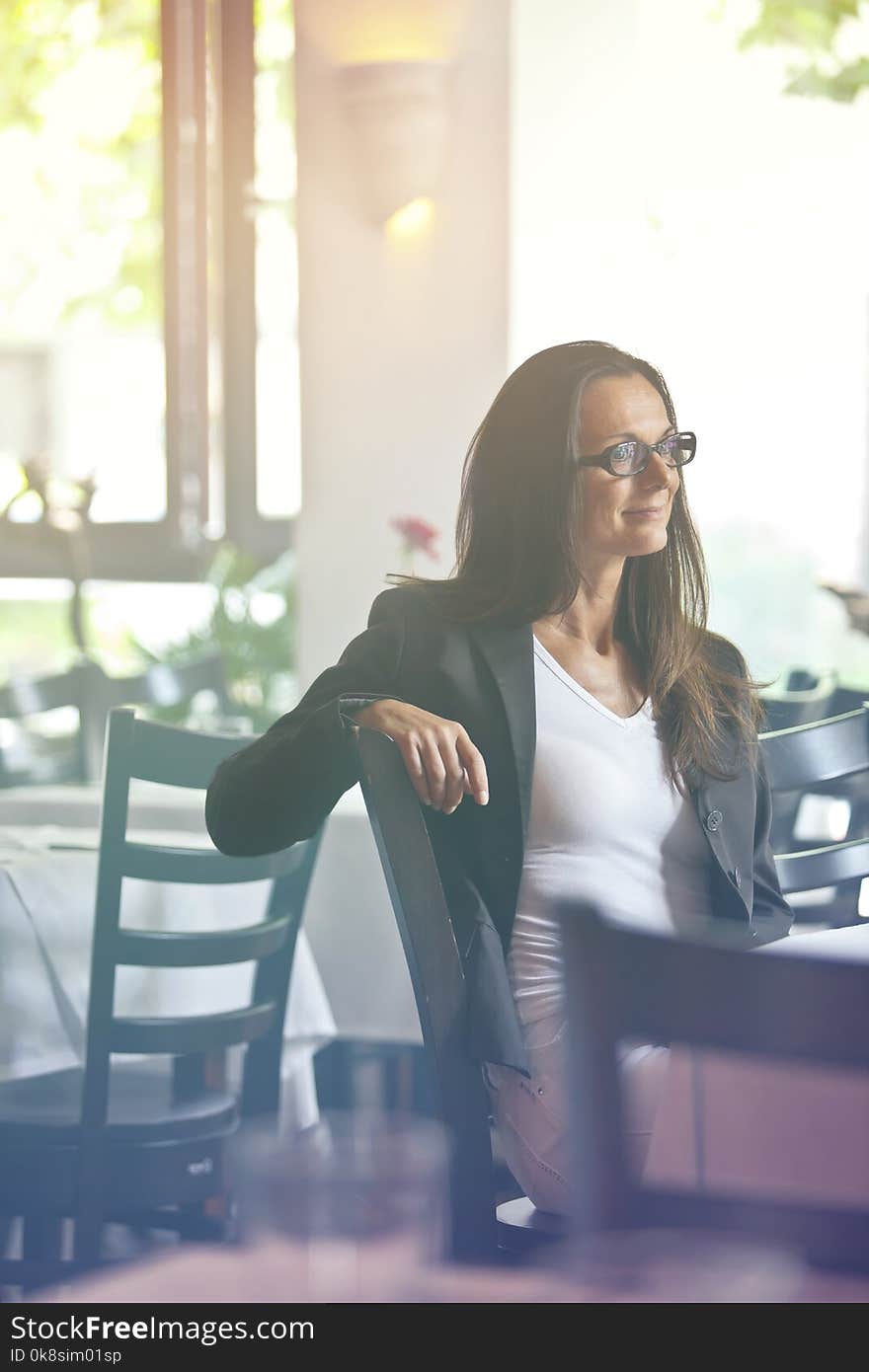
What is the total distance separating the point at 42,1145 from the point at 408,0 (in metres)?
1.64

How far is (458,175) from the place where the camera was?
2.13m

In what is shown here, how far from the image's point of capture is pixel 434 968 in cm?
106

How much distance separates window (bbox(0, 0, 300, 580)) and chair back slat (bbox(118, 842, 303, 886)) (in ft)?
2.77

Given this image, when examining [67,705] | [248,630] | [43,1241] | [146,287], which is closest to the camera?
[43,1241]

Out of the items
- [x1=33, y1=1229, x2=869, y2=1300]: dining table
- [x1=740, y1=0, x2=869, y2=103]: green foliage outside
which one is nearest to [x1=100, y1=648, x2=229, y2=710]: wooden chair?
[x1=740, y1=0, x2=869, y2=103]: green foliage outside

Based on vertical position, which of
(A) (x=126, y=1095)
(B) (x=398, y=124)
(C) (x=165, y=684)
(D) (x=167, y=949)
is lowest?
(A) (x=126, y=1095)

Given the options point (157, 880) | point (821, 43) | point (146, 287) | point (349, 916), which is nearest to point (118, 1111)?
point (157, 880)

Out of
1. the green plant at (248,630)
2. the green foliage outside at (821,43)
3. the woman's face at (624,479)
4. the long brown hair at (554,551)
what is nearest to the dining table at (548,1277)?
the long brown hair at (554,551)

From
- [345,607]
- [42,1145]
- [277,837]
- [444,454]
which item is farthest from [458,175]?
[42,1145]

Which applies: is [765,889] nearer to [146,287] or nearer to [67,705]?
[67,705]

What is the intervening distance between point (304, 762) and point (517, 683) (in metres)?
0.19

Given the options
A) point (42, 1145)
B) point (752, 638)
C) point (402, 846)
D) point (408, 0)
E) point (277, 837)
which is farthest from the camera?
point (752, 638)

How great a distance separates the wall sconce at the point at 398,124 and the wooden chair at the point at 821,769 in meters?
1.09

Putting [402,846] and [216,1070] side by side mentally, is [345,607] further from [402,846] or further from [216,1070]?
[402,846]
